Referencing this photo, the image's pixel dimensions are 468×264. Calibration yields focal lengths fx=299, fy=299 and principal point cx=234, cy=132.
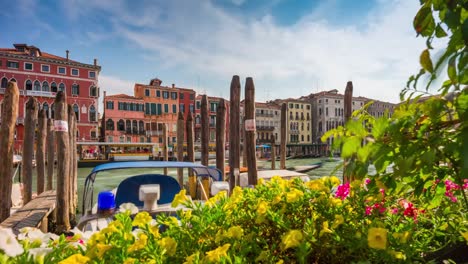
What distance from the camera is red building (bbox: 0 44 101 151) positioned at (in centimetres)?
2944

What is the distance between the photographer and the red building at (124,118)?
35.2 metres

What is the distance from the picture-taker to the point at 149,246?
3.45 feet

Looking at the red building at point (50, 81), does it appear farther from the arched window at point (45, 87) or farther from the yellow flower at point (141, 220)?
the yellow flower at point (141, 220)

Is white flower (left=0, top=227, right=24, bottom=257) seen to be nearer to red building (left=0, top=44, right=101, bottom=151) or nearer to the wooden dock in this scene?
the wooden dock

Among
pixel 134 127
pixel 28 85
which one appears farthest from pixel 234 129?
pixel 134 127

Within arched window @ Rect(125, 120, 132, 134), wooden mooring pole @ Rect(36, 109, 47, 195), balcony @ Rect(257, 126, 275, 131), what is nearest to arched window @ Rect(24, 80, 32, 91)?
arched window @ Rect(125, 120, 132, 134)

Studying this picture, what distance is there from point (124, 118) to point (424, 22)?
37.6 meters

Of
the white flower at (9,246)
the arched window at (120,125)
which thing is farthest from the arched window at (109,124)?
the white flower at (9,246)

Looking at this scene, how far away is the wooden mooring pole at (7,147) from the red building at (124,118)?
31.7 meters

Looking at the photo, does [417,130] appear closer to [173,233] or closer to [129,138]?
[173,233]

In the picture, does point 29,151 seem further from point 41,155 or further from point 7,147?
point 41,155

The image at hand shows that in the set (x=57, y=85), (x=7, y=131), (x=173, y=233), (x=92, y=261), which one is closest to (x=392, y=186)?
(x=173, y=233)

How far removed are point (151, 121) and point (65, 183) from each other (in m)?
33.2

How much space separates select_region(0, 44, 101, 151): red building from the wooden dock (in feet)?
87.9
